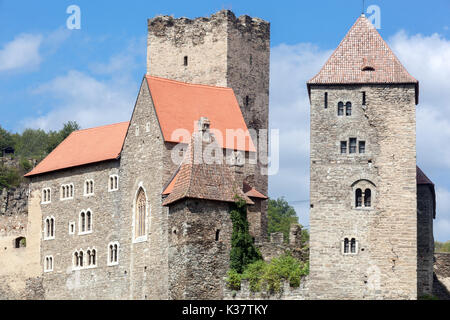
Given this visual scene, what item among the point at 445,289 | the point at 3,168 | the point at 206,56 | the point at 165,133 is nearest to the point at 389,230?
the point at 445,289

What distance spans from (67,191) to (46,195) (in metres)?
2.17

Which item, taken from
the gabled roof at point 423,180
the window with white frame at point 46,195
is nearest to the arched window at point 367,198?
the gabled roof at point 423,180

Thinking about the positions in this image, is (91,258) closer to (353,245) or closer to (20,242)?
(20,242)

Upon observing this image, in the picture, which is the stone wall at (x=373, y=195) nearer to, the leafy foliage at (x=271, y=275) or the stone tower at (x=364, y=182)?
the stone tower at (x=364, y=182)

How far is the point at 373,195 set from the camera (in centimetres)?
6247

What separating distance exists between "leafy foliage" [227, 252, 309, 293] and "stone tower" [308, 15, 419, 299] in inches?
69.4

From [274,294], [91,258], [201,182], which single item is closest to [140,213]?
[91,258]

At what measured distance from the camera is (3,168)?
103750mm

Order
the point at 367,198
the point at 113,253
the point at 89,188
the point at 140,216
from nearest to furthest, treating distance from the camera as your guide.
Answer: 1. the point at 367,198
2. the point at 140,216
3. the point at 113,253
4. the point at 89,188

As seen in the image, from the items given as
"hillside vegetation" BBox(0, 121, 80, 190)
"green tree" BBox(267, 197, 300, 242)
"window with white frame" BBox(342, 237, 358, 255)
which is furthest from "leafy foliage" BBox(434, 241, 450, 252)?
"window with white frame" BBox(342, 237, 358, 255)

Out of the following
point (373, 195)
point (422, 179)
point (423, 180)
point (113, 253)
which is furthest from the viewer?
point (113, 253)

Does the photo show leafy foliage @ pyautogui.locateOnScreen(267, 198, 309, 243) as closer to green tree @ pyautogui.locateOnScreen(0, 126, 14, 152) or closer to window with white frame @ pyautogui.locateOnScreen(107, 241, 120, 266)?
green tree @ pyautogui.locateOnScreen(0, 126, 14, 152)
